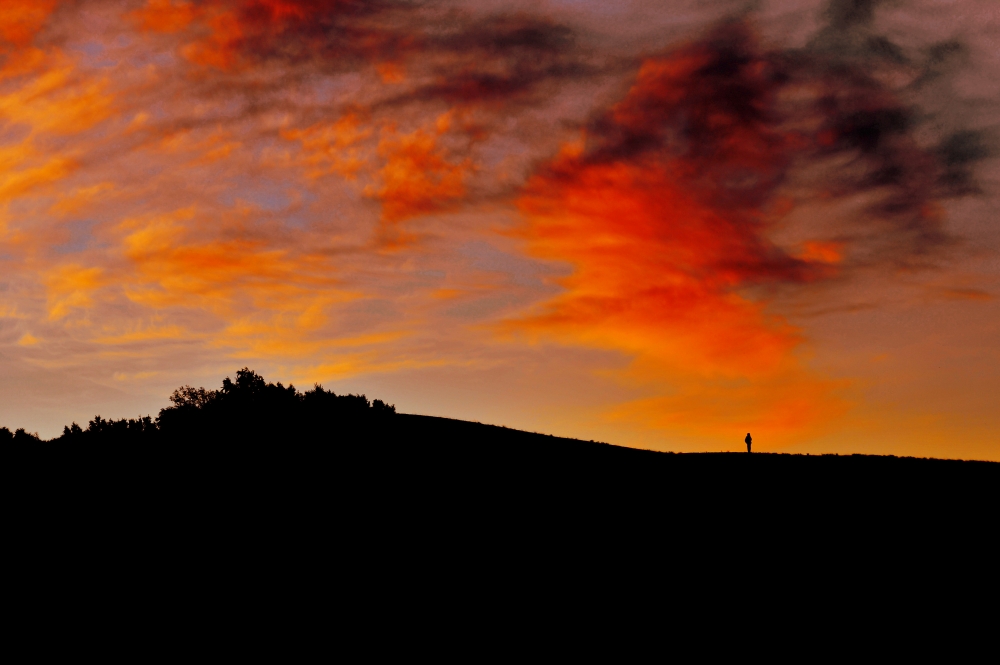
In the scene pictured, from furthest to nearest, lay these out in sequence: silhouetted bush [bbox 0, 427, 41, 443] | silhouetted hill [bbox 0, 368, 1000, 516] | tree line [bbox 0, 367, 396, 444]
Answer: silhouetted bush [bbox 0, 427, 41, 443] → tree line [bbox 0, 367, 396, 444] → silhouetted hill [bbox 0, 368, 1000, 516]

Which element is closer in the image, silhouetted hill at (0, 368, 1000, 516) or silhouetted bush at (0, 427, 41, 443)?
silhouetted hill at (0, 368, 1000, 516)

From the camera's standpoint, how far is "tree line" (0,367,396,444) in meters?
52.5

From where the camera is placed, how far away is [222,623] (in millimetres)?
26156

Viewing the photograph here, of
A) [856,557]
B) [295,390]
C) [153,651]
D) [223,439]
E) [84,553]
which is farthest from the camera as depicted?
[295,390]

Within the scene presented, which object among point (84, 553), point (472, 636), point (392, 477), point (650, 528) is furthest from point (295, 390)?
point (472, 636)

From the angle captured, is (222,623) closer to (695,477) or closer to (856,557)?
(856,557)

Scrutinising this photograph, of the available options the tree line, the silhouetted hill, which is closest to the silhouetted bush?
the tree line

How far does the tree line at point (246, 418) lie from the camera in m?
52.5

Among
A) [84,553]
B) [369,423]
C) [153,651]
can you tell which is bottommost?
[153,651]

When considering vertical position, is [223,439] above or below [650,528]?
above

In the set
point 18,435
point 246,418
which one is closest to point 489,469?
point 246,418

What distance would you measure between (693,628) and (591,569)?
18.5ft

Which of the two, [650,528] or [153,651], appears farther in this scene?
[650,528]

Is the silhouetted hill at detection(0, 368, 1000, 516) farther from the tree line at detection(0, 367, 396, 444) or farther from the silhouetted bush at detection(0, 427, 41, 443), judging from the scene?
the silhouetted bush at detection(0, 427, 41, 443)
